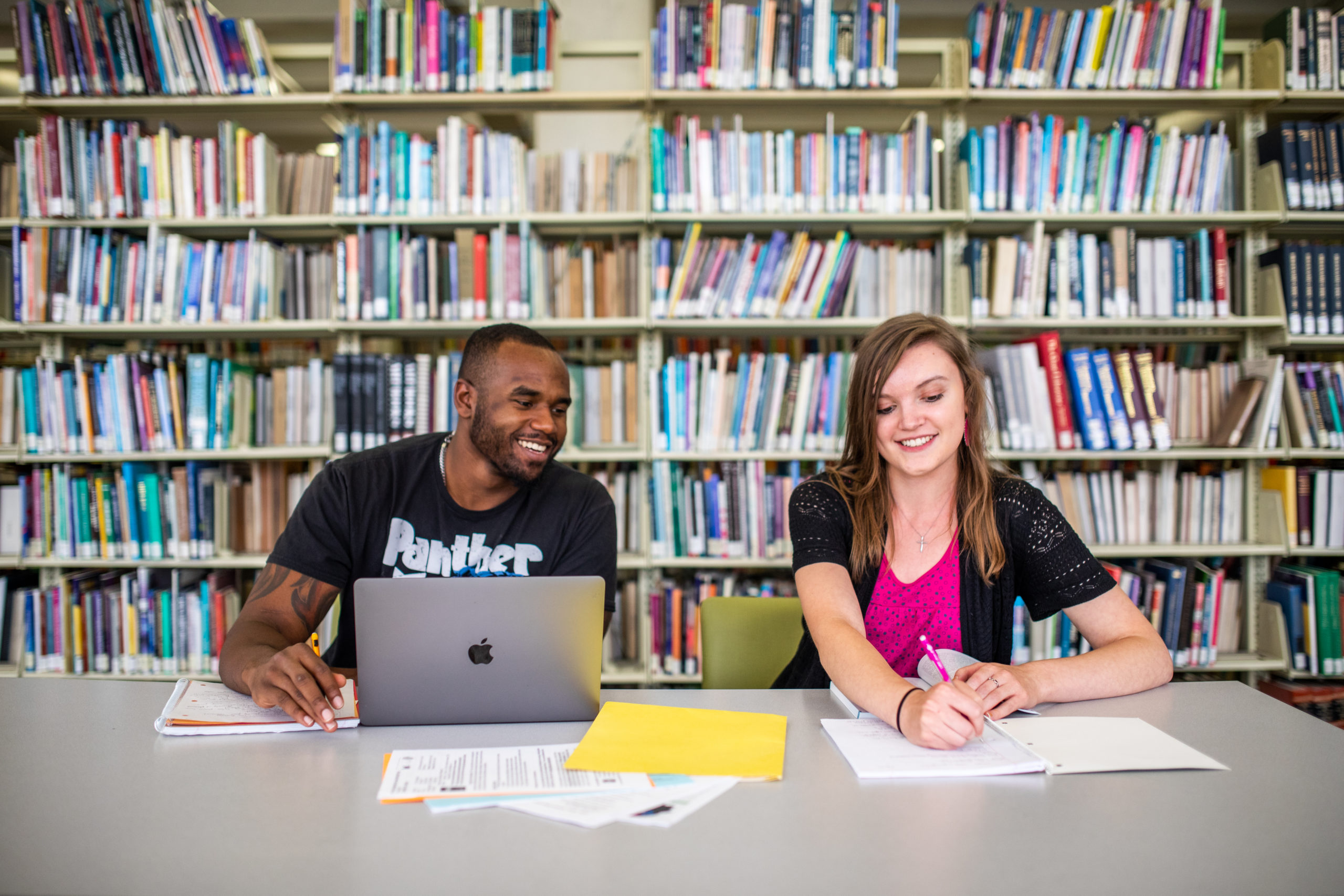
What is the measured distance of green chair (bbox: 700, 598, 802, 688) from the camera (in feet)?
4.87

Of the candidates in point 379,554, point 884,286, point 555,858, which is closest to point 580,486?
point 379,554

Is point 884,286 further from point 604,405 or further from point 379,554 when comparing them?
point 379,554

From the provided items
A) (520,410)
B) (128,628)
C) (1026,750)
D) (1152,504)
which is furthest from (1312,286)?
(128,628)

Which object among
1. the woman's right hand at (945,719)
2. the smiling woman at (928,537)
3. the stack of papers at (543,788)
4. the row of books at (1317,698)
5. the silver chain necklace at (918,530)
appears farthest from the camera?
the row of books at (1317,698)

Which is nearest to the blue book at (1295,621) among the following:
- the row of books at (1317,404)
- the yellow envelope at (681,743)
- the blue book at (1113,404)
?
the row of books at (1317,404)

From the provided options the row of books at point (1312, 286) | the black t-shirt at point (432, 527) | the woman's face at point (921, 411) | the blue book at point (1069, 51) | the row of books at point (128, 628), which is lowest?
the row of books at point (128, 628)

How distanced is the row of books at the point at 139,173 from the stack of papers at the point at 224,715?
1.89 m

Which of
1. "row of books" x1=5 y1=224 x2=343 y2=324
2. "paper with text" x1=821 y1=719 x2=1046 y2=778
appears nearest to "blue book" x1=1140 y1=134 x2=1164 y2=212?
"paper with text" x1=821 y1=719 x2=1046 y2=778

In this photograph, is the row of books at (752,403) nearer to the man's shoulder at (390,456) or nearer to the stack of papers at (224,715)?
the man's shoulder at (390,456)

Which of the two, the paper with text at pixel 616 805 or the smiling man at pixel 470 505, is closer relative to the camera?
the paper with text at pixel 616 805

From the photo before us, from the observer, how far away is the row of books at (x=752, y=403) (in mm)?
2482

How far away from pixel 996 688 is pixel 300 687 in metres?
0.94

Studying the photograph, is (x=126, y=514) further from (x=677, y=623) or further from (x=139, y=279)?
(x=677, y=623)

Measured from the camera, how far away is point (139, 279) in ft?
8.30
